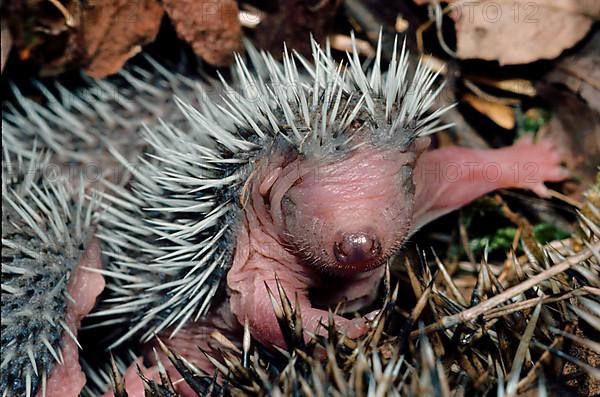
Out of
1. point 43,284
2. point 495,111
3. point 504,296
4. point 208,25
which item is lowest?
point 495,111

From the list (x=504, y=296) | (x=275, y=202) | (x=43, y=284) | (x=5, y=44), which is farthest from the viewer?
(x=5, y=44)

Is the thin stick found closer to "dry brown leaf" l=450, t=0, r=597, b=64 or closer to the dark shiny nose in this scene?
the dark shiny nose

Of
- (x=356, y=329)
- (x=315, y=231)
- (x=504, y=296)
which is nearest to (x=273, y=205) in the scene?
(x=315, y=231)

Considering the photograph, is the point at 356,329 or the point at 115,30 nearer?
the point at 356,329

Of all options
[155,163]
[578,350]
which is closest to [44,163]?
[155,163]

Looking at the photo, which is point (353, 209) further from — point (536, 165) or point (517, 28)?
point (517, 28)

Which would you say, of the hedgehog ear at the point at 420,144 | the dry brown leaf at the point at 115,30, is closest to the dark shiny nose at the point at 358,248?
the hedgehog ear at the point at 420,144

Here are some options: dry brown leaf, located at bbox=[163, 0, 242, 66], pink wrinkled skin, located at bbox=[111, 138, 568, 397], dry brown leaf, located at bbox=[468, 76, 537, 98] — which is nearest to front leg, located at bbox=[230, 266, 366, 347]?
pink wrinkled skin, located at bbox=[111, 138, 568, 397]
